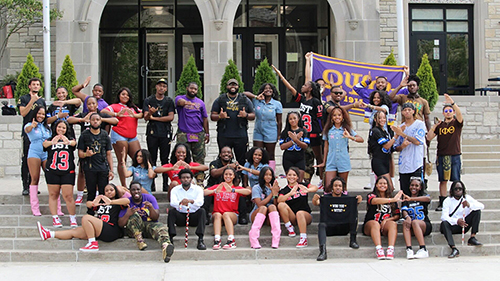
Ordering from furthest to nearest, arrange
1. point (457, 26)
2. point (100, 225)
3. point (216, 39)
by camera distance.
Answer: point (457, 26), point (216, 39), point (100, 225)

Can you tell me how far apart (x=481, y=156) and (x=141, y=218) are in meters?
8.62

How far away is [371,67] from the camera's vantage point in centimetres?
1260

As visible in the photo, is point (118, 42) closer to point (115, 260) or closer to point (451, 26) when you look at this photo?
point (451, 26)

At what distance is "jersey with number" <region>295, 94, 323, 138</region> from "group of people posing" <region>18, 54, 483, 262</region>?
16mm

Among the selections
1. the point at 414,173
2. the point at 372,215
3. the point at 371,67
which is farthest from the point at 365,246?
the point at 371,67

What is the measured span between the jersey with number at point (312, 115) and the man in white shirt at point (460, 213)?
2.33 meters

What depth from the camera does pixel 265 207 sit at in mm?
9094

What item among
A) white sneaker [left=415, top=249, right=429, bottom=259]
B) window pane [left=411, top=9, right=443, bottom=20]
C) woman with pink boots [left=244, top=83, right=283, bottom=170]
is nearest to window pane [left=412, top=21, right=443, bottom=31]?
window pane [left=411, top=9, right=443, bottom=20]

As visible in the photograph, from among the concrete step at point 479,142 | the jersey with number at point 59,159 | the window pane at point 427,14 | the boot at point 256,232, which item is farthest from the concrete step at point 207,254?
the window pane at point 427,14

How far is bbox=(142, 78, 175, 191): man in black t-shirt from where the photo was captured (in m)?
10.3

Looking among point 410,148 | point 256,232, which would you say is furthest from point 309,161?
point 256,232

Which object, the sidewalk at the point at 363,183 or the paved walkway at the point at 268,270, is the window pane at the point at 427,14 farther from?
the paved walkway at the point at 268,270

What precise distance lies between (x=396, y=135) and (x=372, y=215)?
4.22 feet

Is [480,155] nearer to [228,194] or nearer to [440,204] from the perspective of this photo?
[440,204]
